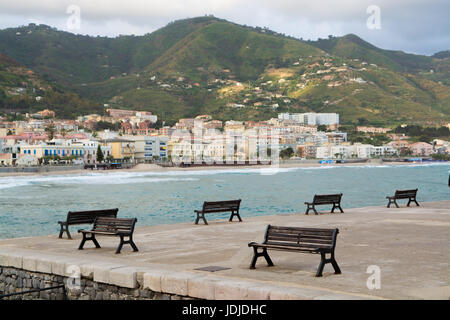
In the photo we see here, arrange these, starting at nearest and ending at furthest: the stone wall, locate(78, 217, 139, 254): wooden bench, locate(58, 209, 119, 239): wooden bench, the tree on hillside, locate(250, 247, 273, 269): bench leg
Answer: the stone wall, locate(250, 247, 273, 269): bench leg, locate(78, 217, 139, 254): wooden bench, locate(58, 209, 119, 239): wooden bench, the tree on hillside

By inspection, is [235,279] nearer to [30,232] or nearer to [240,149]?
[30,232]

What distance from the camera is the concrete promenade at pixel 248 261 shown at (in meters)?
6.23

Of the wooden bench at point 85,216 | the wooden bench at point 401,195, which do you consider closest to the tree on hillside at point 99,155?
the wooden bench at point 401,195

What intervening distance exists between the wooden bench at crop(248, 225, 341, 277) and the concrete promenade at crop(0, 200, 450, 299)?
0.69ft

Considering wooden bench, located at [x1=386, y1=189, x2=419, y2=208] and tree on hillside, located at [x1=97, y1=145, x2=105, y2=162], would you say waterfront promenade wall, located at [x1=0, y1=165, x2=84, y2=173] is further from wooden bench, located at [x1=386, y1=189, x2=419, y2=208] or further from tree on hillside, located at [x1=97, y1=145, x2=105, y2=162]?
wooden bench, located at [x1=386, y1=189, x2=419, y2=208]

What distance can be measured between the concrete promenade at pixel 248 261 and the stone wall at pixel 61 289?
0.31 ft

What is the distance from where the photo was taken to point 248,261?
28.5 ft

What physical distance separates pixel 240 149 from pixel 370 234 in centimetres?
13914

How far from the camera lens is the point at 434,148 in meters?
171

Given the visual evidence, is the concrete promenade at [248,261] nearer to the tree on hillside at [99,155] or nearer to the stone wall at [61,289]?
the stone wall at [61,289]

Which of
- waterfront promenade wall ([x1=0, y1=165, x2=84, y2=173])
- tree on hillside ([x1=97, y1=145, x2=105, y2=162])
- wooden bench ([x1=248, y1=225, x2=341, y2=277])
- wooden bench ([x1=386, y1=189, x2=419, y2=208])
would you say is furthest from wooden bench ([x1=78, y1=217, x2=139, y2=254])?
tree on hillside ([x1=97, y1=145, x2=105, y2=162])

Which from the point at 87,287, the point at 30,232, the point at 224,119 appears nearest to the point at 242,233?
the point at 87,287

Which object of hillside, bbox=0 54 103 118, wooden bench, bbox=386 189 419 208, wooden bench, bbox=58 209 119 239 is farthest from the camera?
hillside, bbox=0 54 103 118

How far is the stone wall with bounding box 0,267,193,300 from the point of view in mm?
6906
